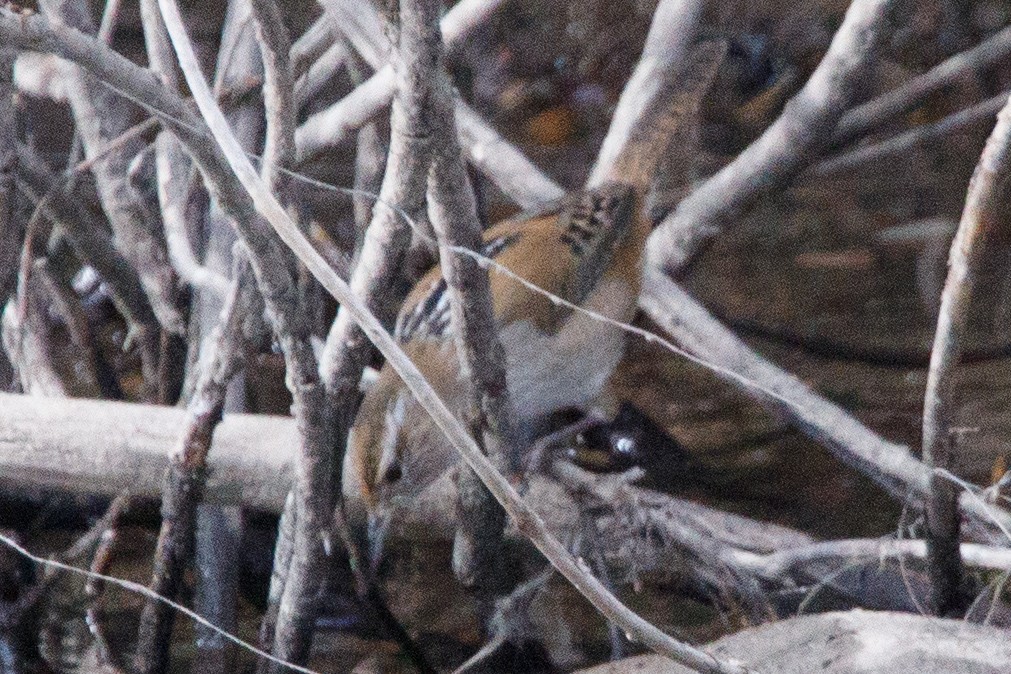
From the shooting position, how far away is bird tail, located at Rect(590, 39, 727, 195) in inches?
152

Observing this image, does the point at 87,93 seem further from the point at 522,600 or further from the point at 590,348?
the point at 522,600

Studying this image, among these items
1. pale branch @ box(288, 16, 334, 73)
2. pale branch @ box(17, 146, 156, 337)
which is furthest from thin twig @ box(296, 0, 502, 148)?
pale branch @ box(17, 146, 156, 337)

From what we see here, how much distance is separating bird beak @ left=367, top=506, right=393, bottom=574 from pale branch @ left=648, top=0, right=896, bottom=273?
1212 mm

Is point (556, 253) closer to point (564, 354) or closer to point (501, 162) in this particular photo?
point (564, 354)

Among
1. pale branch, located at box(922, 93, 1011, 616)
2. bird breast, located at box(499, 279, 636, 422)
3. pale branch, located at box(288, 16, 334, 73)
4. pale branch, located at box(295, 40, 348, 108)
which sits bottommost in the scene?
pale branch, located at box(922, 93, 1011, 616)

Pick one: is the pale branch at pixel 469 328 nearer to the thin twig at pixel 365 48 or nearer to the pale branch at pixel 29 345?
the thin twig at pixel 365 48

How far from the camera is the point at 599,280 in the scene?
Result: 376 cm

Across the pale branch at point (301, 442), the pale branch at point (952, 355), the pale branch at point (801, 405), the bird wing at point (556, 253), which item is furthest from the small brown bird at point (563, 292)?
the pale branch at point (952, 355)

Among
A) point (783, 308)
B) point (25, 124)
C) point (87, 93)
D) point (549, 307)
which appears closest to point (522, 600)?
point (549, 307)

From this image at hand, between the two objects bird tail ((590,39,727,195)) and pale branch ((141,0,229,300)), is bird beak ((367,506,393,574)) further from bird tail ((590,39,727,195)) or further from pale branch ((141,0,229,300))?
bird tail ((590,39,727,195))

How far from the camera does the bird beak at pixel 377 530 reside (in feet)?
9.95

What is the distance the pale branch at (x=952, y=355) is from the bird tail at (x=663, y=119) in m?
1.49

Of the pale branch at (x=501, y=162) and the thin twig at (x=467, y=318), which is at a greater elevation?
the pale branch at (x=501, y=162)

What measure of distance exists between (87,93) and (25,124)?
482mm
